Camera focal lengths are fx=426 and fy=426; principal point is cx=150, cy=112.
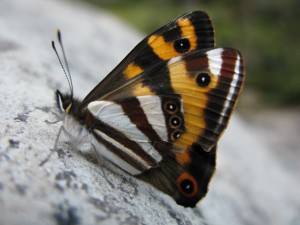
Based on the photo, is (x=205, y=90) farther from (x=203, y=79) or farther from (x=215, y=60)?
(x=215, y=60)

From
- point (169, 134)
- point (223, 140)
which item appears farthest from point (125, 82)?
point (223, 140)

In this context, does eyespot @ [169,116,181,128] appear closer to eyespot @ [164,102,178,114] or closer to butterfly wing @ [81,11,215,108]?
eyespot @ [164,102,178,114]

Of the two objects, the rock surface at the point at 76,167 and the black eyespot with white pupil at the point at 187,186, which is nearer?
the rock surface at the point at 76,167

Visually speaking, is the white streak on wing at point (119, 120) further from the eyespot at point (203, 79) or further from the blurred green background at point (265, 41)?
the blurred green background at point (265, 41)

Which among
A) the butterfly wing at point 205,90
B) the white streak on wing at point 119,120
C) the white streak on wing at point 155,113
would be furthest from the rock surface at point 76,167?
the butterfly wing at point 205,90

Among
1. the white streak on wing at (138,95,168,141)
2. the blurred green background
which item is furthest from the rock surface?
the blurred green background
